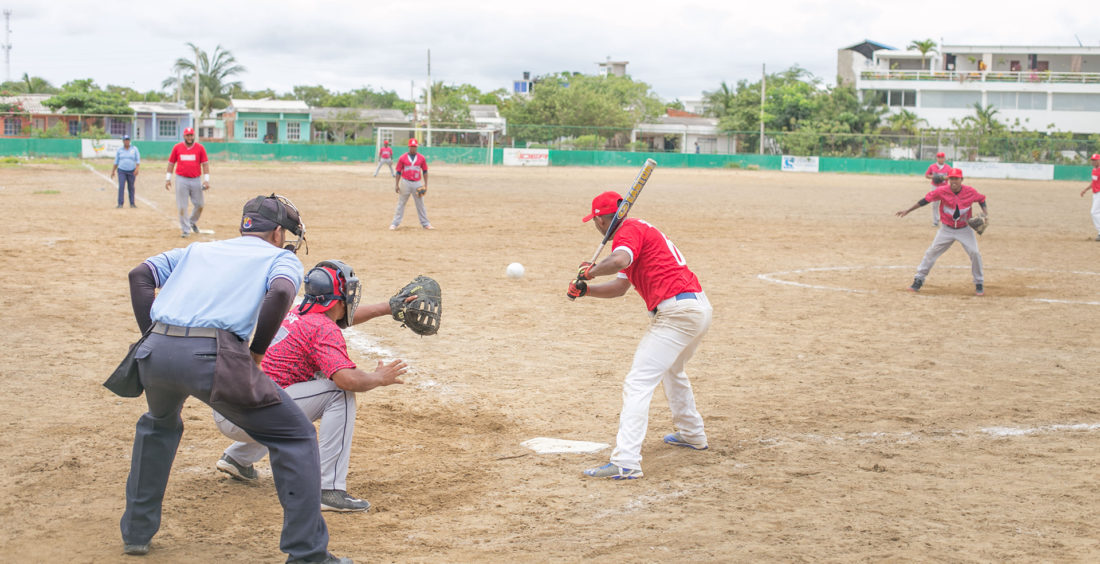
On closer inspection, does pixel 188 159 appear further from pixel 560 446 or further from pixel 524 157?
pixel 524 157

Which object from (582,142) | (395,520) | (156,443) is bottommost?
(395,520)

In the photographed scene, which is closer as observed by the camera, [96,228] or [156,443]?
[156,443]

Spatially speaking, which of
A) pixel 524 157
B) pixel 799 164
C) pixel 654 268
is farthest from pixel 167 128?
pixel 654 268

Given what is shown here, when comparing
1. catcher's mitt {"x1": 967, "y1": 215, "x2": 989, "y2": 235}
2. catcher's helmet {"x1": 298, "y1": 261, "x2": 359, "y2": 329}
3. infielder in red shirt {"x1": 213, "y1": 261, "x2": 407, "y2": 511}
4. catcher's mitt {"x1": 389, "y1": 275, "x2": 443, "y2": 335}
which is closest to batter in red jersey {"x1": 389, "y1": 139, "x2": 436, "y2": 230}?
catcher's mitt {"x1": 967, "y1": 215, "x2": 989, "y2": 235}

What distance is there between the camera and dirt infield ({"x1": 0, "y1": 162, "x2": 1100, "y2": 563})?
504 centimetres

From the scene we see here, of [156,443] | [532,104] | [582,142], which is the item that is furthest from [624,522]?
[532,104]

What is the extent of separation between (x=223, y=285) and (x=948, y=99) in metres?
88.3

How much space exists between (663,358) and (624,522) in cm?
133

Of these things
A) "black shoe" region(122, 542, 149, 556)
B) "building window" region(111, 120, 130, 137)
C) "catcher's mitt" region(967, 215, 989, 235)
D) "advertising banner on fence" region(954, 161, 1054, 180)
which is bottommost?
"black shoe" region(122, 542, 149, 556)

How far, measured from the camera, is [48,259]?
14.9 meters

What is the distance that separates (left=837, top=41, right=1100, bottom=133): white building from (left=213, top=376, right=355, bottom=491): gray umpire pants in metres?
81.3

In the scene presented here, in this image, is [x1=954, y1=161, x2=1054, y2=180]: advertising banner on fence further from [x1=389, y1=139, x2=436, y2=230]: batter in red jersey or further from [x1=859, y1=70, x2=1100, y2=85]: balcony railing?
[x1=389, y1=139, x2=436, y2=230]: batter in red jersey

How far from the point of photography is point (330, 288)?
505 cm

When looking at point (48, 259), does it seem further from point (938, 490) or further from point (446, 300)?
point (938, 490)
